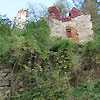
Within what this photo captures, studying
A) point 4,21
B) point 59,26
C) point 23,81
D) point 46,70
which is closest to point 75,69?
point 46,70

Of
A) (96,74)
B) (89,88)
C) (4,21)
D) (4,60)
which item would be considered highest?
(4,21)

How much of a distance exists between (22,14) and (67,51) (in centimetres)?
376

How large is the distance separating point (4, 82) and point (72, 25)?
5665 mm

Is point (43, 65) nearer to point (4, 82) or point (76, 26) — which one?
point (4, 82)

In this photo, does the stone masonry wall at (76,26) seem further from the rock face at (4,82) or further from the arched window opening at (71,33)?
the rock face at (4,82)

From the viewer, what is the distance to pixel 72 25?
25.6 feet

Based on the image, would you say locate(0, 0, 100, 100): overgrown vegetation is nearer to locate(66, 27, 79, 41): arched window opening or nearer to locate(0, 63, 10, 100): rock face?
locate(0, 63, 10, 100): rock face

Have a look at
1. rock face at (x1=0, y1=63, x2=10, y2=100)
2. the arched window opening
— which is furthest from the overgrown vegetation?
the arched window opening

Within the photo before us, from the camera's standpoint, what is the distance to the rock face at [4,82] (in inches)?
136

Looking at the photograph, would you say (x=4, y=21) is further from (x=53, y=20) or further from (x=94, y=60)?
(x=53, y=20)

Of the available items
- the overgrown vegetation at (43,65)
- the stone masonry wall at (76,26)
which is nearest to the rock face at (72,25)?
the stone masonry wall at (76,26)

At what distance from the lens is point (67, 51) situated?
4102 mm

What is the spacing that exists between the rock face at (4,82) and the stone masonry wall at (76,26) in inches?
167

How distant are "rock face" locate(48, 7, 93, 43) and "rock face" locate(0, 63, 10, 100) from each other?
4286 mm
